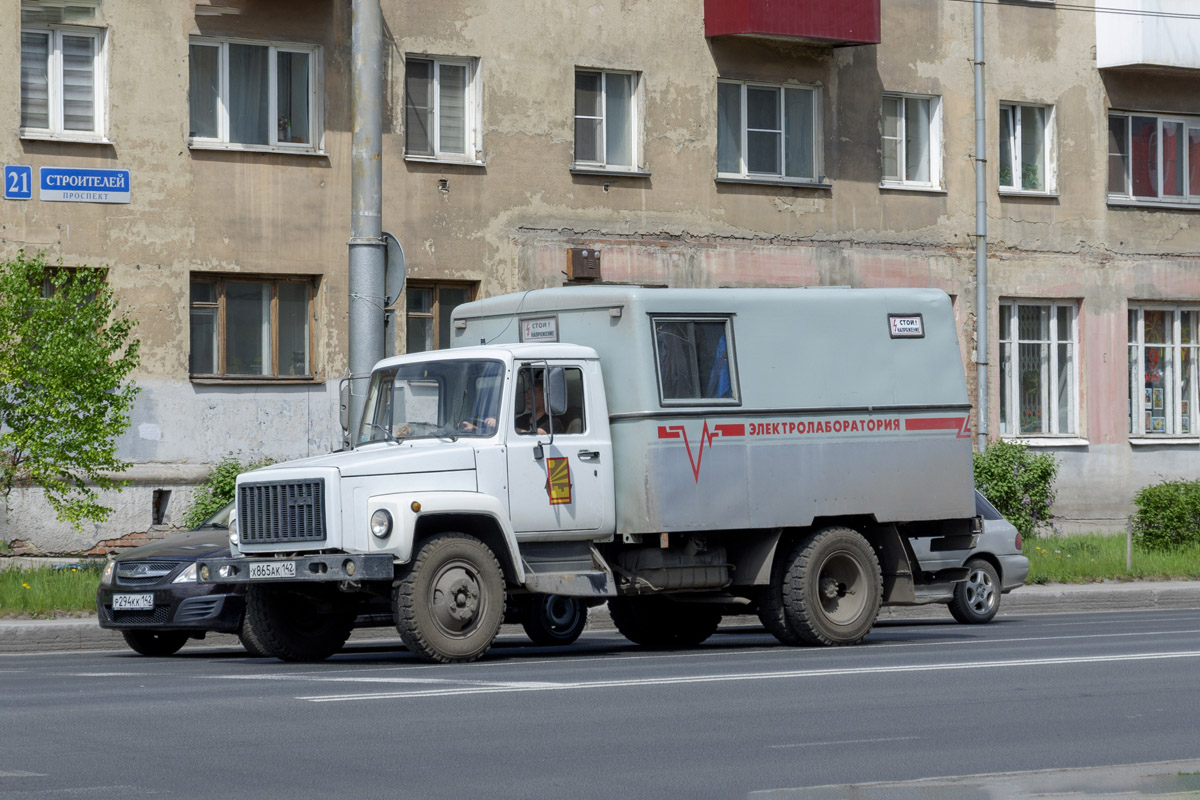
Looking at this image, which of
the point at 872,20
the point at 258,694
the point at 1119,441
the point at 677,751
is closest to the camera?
the point at 677,751

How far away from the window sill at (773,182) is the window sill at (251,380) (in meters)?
6.75

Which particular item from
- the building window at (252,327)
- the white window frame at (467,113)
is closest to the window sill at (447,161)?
the white window frame at (467,113)

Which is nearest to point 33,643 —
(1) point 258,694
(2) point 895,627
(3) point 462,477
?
(3) point 462,477

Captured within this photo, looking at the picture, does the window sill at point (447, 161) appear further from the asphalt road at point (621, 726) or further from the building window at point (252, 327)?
the asphalt road at point (621, 726)

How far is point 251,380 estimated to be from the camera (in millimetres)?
24875

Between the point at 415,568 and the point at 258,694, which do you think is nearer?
the point at 258,694

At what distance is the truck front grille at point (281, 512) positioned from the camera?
1418 centimetres

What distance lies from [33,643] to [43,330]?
384cm

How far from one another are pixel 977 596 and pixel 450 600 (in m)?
7.49

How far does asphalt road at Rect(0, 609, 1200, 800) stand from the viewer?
812cm

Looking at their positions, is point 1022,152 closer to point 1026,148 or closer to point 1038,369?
point 1026,148

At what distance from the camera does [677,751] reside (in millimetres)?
9047

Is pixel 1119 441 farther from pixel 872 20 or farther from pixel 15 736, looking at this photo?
pixel 15 736

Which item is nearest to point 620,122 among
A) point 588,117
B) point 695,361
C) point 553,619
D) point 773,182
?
point 588,117
